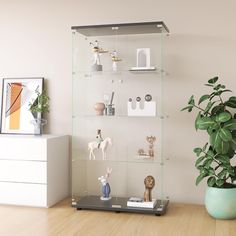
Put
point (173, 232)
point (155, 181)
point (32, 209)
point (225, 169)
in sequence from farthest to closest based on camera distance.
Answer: point (155, 181), point (32, 209), point (225, 169), point (173, 232)

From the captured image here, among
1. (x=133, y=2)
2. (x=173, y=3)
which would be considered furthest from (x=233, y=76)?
(x=133, y=2)

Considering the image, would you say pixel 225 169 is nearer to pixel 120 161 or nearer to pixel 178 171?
pixel 178 171

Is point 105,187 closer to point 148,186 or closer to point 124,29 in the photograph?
point 148,186

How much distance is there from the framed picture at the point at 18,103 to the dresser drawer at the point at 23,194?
28.2 inches

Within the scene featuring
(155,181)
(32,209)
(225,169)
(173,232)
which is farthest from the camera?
(155,181)

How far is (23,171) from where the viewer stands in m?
4.15

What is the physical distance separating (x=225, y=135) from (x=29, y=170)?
2.01 m

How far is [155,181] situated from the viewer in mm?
4359

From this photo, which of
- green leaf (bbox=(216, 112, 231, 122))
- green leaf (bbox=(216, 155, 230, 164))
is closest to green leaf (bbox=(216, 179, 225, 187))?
green leaf (bbox=(216, 155, 230, 164))

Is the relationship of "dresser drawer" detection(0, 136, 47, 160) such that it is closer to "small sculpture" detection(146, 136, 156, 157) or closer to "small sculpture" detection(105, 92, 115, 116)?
"small sculpture" detection(105, 92, 115, 116)

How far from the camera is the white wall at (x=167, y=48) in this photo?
164 inches

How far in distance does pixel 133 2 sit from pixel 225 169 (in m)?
2.05

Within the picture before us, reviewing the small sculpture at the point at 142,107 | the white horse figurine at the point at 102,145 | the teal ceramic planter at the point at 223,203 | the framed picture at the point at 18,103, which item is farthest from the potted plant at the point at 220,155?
the framed picture at the point at 18,103

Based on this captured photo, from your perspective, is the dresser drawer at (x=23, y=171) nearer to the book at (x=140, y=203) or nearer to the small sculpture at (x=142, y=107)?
the book at (x=140, y=203)
